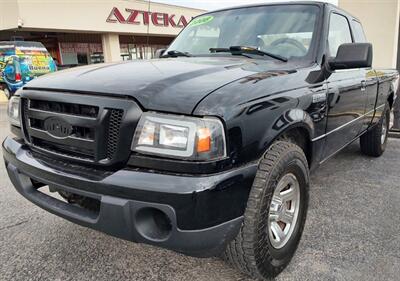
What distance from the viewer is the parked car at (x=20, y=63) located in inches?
502

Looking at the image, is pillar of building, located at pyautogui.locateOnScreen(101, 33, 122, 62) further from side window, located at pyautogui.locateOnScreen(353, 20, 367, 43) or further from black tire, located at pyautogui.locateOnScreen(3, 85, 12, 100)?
side window, located at pyautogui.locateOnScreen(353, 20, 367, 43)

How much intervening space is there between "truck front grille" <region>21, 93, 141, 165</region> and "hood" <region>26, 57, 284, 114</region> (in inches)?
3.5

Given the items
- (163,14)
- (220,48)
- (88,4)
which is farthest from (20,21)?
(220,48)

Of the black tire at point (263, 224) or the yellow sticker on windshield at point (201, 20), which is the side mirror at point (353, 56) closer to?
the black tire at point (263, 224)

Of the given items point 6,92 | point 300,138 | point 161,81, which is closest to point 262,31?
point 300,138

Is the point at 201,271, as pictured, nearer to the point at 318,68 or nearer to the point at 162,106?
the point at 162,106

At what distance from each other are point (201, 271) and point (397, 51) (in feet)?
26.3

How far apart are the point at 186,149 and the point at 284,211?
979mm

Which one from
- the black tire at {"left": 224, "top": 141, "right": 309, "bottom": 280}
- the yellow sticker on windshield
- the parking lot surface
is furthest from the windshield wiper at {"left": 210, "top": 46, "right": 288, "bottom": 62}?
the parking lot surface

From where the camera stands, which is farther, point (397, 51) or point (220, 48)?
point (397, 51)

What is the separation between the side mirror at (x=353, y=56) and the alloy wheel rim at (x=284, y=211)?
41.8 inches

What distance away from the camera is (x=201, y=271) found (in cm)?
238

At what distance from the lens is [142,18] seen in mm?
22703

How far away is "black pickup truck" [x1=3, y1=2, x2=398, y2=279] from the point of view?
1754 mm
